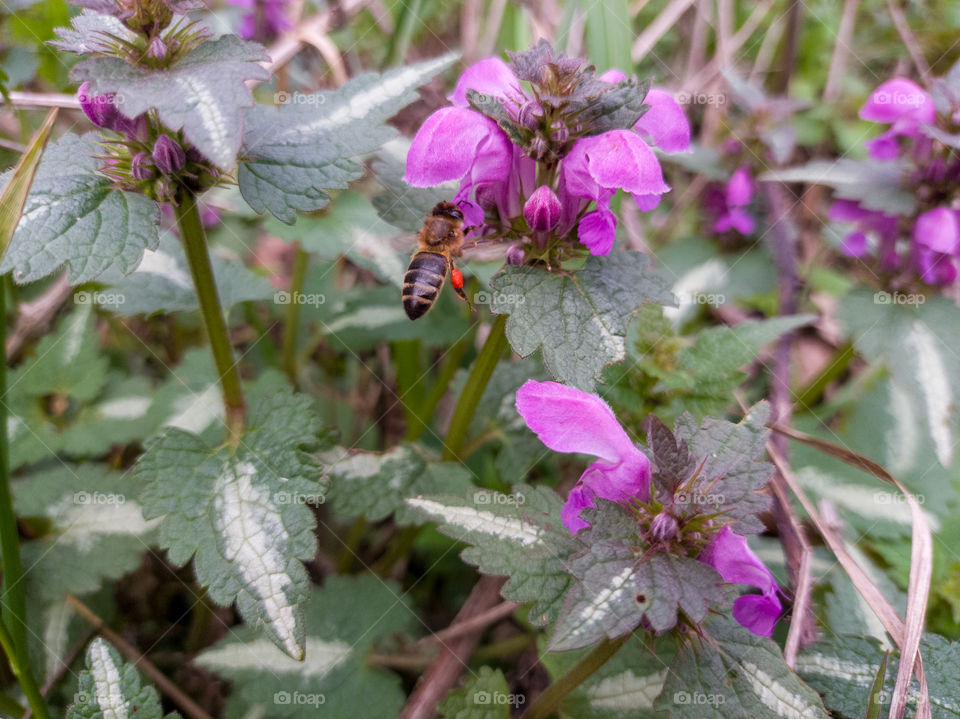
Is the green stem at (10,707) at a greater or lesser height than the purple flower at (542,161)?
lesser

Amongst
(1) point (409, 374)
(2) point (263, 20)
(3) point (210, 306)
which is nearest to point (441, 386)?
(1) point (409, 374)

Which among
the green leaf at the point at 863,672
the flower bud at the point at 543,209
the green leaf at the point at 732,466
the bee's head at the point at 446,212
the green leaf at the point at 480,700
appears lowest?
the green leaf at the point at 480,700

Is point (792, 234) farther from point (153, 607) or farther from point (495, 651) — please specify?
point (153, 607)

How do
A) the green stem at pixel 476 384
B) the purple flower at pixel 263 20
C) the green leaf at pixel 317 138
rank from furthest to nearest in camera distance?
the purple flower at pixel 263 20 < the green stem at pixel 476 384 < the green leaf at pixel 317 138

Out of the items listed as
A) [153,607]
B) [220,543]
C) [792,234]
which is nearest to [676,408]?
[220,543]

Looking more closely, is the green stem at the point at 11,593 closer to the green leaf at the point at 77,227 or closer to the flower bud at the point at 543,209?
the green leaf at the point at 77,227

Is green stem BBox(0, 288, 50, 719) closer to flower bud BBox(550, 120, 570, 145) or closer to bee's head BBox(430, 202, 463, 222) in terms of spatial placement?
bee's head BBox(430, 202, 463, 222)

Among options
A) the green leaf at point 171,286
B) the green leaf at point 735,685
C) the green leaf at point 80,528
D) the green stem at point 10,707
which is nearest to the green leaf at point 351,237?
the green leaf at point 171,286

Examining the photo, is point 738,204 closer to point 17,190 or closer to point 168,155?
point 168,155
